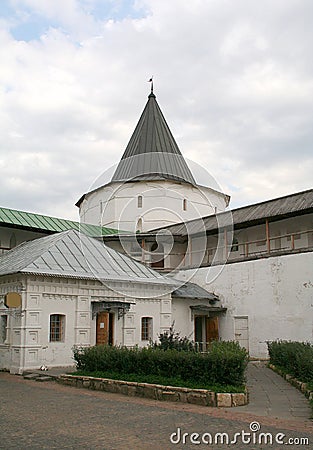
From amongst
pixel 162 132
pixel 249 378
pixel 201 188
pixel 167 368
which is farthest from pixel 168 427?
pixel 162 132

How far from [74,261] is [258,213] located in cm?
895

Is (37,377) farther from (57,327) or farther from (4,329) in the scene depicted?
(4,329)

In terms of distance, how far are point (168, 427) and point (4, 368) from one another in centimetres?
1096

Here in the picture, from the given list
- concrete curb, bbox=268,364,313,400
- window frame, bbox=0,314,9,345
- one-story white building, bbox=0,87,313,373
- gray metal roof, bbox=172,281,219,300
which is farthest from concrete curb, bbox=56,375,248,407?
gray metal roof, bbox=172,281,219,300

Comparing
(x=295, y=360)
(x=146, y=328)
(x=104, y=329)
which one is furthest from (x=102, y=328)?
(x=295, y=360)

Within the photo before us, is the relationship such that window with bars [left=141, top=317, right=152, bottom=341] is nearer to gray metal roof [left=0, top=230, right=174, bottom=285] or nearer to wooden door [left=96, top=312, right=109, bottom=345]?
gray metal roof [left=0, top=230, right=174, bottom=285]

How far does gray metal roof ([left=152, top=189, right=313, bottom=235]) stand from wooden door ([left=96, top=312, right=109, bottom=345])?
26.2ft

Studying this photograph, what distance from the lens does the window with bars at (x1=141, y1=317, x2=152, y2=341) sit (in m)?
21.2

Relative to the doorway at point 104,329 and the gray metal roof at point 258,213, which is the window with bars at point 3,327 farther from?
the gray metal roof at point 258,213

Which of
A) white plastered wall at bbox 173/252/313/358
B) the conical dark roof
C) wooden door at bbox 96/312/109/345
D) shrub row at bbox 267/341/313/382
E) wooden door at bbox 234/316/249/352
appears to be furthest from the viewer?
the conical dark roof

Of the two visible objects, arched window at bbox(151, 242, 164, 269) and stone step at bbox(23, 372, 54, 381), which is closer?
stone step at bbox(23, 372, 54, 381)

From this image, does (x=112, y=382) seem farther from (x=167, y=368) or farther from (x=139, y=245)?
(x=139, y=245)

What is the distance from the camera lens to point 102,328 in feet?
64.4

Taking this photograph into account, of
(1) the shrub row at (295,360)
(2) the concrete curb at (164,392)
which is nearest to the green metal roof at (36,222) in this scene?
(2) the concrete curb at (164,392)
